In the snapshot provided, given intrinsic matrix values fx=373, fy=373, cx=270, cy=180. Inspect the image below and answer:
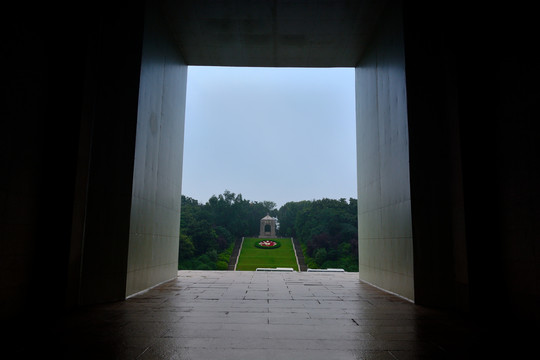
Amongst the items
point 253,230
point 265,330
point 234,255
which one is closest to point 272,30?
point 265,330

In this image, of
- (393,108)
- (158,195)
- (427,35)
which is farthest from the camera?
(158,195)

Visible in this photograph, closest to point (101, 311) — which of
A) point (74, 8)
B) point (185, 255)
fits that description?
point (74, 8)

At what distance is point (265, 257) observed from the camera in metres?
45.0

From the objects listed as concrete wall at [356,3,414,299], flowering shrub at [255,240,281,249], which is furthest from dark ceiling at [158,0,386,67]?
flowering shrub at [255,240,281,249]

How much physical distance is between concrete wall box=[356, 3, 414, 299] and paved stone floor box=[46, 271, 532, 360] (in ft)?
3.91

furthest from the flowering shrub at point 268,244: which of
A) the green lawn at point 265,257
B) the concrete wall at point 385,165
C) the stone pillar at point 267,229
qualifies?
the concrete wall at point 385,165

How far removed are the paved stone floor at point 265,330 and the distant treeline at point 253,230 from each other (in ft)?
113

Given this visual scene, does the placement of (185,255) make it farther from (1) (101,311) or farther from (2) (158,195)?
(1) (101,311)

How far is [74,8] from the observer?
5.95 m

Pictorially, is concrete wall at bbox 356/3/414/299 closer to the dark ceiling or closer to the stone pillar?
the dark ceiling

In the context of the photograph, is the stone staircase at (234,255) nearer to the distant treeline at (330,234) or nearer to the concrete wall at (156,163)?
the distant treeline at (330,234)

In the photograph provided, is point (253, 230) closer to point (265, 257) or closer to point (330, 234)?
point (330, 234)

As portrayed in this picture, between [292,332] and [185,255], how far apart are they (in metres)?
38.2

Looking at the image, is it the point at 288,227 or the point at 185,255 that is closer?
the point at 185,255
